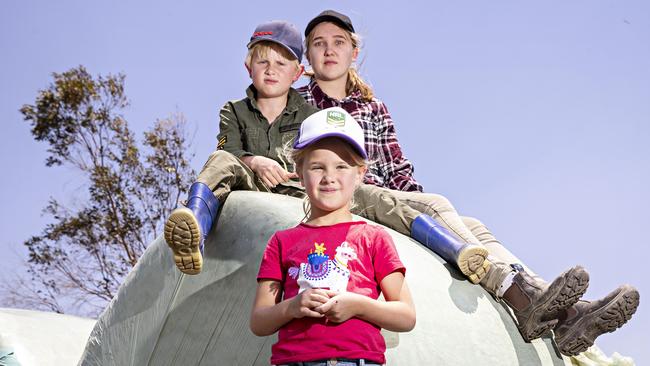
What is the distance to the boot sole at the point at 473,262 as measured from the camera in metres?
3.90

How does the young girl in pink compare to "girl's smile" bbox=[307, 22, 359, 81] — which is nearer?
the young girl in pink

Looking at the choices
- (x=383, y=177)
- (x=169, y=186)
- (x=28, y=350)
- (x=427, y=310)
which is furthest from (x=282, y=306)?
(x=169, y=186)

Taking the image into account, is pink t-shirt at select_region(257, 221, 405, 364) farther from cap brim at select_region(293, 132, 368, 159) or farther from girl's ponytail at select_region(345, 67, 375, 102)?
girl's ponytail at select_region(345, 67, 375, 102)

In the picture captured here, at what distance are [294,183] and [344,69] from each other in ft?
3.41

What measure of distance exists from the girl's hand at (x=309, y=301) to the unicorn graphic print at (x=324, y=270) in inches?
3.6

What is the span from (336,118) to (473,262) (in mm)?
1244

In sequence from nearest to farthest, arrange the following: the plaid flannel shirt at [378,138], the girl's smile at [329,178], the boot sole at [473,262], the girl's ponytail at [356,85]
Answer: the girl's smile at [329,178] → the boot sole at [473,262] → the plaid flannel shirt at [378,138] → the girl's ponytail at [356,85]

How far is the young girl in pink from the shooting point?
8.84ft

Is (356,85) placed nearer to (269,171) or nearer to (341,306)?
(269,171)

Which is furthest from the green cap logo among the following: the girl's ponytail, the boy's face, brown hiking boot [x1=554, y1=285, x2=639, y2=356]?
the girl's ponytail

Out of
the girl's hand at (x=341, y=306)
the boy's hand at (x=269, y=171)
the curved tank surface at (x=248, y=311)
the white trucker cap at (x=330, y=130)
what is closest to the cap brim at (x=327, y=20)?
the boy's hand at (x=269, y=171)

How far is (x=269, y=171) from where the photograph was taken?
4453mm

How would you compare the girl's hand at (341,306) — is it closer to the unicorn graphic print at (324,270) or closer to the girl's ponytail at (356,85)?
the unicorn graphic print at (324,270)

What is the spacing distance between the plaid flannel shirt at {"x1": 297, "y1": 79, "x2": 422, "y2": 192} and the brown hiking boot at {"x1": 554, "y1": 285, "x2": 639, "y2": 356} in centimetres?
141
